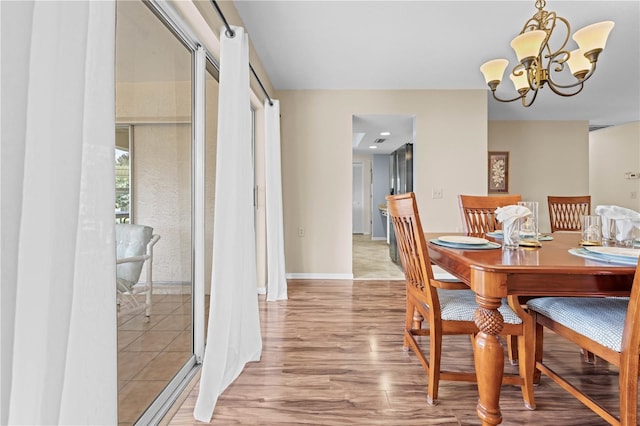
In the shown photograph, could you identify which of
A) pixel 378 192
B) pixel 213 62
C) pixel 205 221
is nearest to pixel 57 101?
pixel 205 221

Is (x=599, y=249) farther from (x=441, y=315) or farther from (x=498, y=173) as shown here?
(x=498, y=173)

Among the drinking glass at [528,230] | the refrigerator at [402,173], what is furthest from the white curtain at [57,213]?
the refrigerator at [402,173]

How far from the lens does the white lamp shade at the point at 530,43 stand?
1.87 m

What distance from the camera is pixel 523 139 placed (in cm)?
548

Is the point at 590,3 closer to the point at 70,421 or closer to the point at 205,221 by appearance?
the point at 205,221

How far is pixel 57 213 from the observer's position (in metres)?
0.56

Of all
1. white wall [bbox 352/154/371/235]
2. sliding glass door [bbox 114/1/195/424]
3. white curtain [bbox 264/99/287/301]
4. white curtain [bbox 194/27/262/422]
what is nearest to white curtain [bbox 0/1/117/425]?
sliding glass door [bbox 114/1/195/424]

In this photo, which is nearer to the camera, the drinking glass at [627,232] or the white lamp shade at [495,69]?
the drinking glass at [627,232]

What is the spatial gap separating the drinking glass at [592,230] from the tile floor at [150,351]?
86.7 inches

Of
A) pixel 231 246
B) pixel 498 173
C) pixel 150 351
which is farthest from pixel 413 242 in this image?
pixel 498 173

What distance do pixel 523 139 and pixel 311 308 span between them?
16.1ft

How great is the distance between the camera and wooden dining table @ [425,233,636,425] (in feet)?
3.80

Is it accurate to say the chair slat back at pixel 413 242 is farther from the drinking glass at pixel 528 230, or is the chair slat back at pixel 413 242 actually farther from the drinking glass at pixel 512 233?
the drinking glass at pixel 528 230

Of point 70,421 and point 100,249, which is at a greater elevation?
point 100,249
